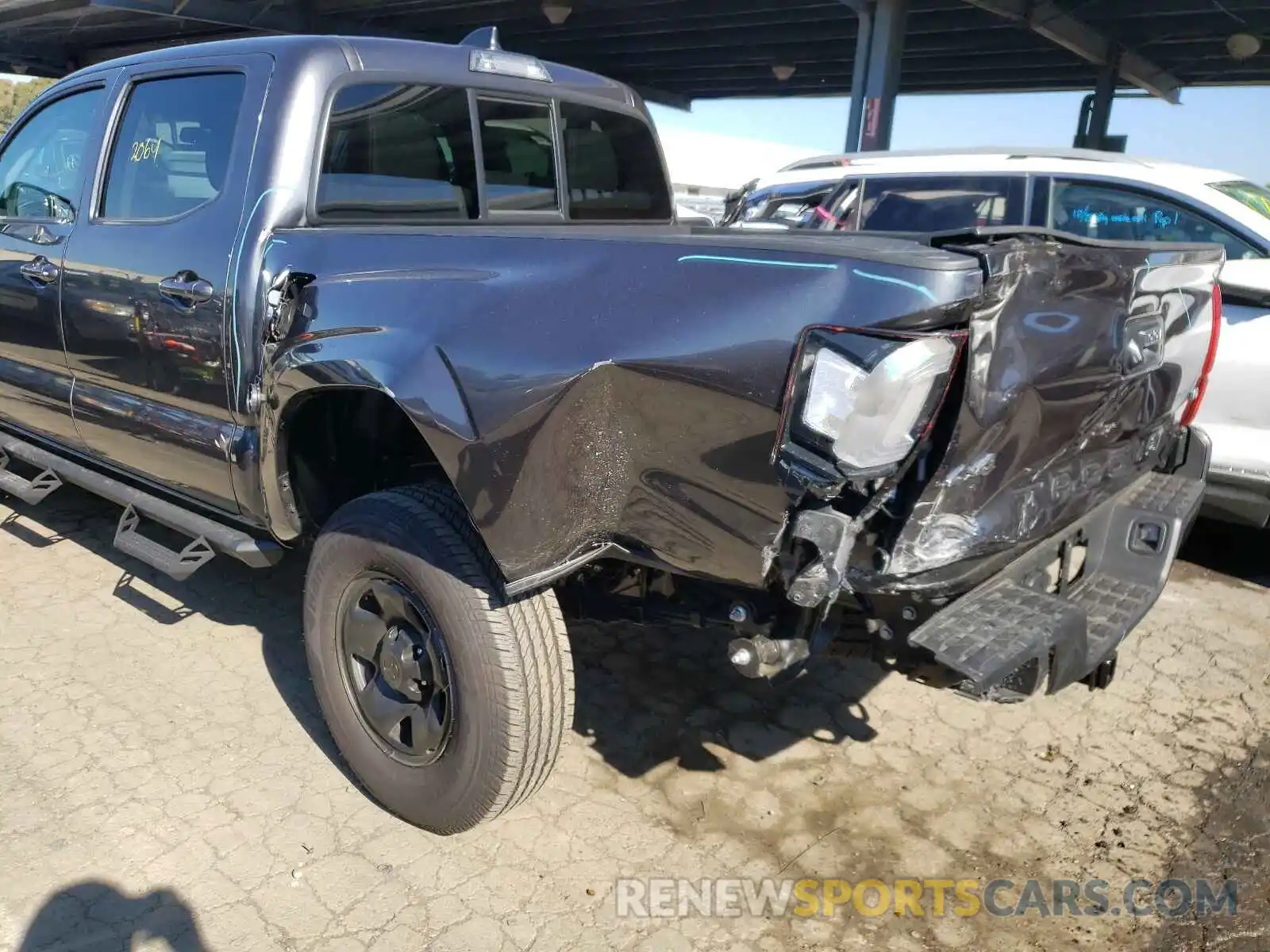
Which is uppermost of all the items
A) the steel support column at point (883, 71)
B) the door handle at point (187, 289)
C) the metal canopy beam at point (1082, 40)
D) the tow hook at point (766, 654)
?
the metal canopy beam at point (1082, 40)

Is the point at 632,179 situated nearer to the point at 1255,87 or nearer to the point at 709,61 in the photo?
the point at 709,61

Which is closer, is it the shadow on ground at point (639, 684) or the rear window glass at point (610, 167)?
the shadow on ground at point (639, 684)

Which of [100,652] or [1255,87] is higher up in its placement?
[1255,87]

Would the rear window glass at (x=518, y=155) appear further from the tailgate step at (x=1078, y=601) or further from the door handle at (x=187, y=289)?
the tailgate step at (x=1078, y=601)

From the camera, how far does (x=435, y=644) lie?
2.36 meters

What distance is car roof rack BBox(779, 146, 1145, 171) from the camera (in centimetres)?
538

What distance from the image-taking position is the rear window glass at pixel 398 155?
110 inches

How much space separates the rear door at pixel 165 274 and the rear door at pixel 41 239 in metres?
0.12

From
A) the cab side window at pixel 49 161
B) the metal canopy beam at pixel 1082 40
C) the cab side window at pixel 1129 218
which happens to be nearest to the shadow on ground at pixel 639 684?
the cab side window at pixel 49 161

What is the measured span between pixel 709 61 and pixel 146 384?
17.2 metres

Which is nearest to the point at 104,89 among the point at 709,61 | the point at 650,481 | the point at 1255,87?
the point at 650,481

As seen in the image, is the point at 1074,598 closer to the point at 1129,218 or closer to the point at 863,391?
the point at 863,391

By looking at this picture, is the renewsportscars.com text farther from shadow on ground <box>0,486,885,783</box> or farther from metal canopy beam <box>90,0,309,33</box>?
metal canopy beam <box>90,0,309,33</box>

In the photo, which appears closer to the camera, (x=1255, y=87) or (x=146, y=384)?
(x=146, y=384)
